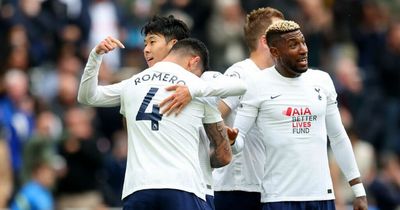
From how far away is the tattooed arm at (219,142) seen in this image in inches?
481

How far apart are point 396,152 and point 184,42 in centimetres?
1104

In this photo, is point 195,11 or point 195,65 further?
point 195,11

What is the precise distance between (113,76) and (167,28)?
10.3 metres

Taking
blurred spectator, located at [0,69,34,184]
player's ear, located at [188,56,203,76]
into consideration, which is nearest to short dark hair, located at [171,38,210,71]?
player's ear, located at [188,56,203,76]

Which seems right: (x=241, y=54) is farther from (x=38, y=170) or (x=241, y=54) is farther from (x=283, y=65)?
(x=283, y=65)

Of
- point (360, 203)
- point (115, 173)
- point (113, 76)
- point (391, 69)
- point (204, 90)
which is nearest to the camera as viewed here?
point (204, 90)

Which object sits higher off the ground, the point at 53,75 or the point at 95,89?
the point at 95,89

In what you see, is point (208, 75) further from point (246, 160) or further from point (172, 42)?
point (246, 160)

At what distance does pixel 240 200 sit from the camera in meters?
13.1

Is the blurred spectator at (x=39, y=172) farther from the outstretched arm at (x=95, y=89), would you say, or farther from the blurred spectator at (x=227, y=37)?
the outstretched arm at (x=95, y=89)

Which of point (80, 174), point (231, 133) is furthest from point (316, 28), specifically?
point (231, 133)

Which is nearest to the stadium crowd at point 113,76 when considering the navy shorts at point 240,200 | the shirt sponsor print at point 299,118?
the navy shorts at point 240,200

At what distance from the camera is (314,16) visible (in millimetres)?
24609

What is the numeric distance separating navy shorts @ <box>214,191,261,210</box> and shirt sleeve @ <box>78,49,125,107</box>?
56.6 inches
